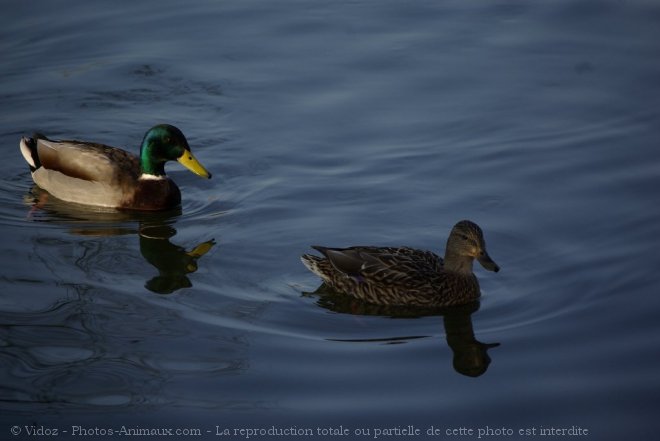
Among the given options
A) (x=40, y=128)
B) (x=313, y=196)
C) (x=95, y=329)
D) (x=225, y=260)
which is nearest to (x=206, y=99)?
(x=40, y=128)

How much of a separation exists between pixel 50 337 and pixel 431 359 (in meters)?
2.83

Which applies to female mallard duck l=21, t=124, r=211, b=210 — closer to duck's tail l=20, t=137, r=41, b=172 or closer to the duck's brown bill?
duck's tail l=20, t=137, r=41, b=172

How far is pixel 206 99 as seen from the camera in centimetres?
1305

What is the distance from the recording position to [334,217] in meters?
10.3

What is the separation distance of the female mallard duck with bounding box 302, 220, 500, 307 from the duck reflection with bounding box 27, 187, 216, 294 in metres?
1.19

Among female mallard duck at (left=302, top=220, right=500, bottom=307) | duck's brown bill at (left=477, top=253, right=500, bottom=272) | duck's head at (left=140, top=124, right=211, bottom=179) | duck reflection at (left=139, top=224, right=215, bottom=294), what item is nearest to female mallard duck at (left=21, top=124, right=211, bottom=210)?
duck's head at (left=140, top=124, right=211, bottom=179)

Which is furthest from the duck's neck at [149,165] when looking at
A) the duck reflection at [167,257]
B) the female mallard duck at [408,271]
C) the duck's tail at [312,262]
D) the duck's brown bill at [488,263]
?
the duck's brown bill at [488,263]

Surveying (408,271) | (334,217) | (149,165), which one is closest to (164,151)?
(149,165)

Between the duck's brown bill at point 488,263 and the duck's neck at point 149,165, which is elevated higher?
the duck's neck at point 149,165

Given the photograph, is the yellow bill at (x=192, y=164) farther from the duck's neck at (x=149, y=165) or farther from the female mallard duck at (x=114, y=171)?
the duck's neck at (x=149, y=165)

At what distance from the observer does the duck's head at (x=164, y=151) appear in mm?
11352

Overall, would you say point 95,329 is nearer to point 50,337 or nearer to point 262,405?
point 50,337

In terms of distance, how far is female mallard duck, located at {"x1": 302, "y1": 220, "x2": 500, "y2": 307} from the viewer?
8.88 metres

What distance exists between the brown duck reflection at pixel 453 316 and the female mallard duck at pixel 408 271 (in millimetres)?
57
